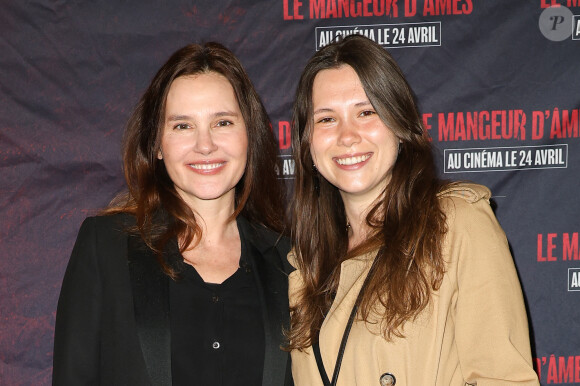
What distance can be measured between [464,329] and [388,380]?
0.95 ft

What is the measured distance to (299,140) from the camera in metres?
2.47

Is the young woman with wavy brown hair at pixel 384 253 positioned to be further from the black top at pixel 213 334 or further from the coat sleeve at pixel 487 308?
the black top at pixel 213 334

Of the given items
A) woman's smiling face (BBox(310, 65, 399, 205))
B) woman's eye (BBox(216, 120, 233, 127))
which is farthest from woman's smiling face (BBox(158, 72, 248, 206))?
woman's smiling face (BBox(310, 65, 399, 205))

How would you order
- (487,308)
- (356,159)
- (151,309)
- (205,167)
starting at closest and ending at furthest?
(487,308), (151,309), (356,159), (205,167)

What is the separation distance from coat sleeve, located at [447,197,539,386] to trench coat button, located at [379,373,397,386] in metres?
0.22

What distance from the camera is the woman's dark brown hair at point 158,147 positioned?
2.35 meters

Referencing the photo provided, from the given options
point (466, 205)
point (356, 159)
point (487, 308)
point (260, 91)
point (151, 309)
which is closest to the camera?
point (487, 308)

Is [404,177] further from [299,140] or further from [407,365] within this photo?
[407,365]

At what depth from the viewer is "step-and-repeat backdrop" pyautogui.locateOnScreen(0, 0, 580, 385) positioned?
10.6 ft

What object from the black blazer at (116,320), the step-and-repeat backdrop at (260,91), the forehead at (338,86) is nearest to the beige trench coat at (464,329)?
the black blazer at (116,320)

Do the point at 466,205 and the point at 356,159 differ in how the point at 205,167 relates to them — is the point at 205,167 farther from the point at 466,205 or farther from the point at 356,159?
the point at 466,205

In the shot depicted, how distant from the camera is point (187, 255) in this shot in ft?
7.73

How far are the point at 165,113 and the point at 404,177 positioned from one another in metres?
0.94

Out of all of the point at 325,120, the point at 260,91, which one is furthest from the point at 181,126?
the point at 260,91
